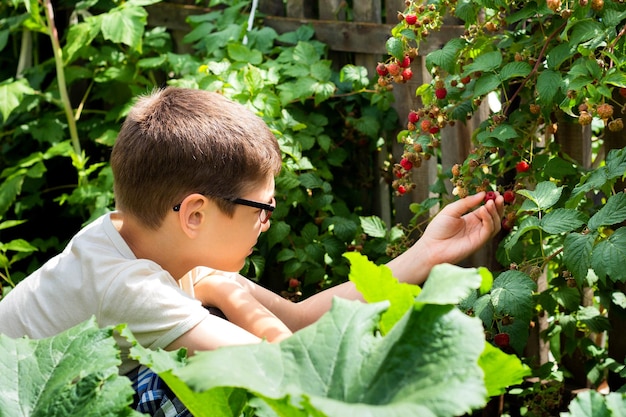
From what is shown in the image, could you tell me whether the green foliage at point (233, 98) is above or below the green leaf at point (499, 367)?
below

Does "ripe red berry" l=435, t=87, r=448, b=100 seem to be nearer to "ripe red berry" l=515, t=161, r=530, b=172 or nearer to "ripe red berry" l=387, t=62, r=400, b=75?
"ripe red berry" l=387, t=62, r=400, b=75

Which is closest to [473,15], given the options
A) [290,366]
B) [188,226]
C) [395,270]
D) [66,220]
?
[395,270]

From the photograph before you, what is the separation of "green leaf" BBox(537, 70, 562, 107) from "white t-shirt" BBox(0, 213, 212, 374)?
36.7 inches

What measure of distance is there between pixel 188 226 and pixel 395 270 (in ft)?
1.89

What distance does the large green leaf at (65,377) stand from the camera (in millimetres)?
1085

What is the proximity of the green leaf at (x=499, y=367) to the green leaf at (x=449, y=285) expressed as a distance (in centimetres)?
11

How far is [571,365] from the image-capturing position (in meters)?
2.92

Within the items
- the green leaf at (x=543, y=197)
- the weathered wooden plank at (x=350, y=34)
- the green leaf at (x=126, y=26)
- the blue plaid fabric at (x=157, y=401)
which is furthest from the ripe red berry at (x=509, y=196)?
the green leaf at (x=126, y=26)

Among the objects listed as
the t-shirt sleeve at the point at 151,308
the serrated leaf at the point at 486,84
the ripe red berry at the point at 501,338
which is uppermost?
the serrated leaf at the point at 486,84

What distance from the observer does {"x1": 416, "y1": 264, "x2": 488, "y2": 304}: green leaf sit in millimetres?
968

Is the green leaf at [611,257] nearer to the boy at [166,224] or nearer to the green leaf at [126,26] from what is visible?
the boy at [166,224]

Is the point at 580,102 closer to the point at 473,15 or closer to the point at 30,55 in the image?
the point at 473,15

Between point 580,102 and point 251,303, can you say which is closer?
point 580,102

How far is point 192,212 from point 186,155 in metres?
0.13
